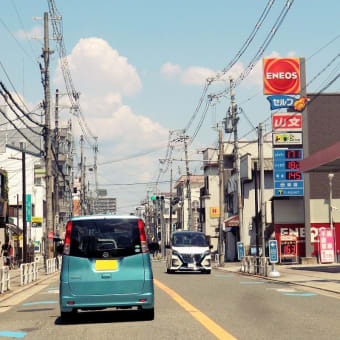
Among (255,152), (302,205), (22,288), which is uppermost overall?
(255,152)

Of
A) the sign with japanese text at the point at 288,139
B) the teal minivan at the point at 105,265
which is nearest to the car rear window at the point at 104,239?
the teal minivan at the point at 105,265

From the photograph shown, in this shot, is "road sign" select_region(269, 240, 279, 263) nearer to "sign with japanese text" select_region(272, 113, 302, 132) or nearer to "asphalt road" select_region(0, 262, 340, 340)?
"asphalt road" select_region(0, 262, 340, 340)

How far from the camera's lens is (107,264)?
45.7 feet

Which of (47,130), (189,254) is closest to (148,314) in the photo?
(189,254)

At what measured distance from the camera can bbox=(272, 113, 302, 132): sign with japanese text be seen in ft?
175

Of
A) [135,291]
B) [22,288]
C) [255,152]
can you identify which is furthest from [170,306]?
[255,152]

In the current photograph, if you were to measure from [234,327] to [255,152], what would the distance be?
68.7 meters

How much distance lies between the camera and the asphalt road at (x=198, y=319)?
39.5ft

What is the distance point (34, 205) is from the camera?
94062 mm

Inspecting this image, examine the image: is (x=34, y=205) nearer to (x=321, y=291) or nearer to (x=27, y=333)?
(x=321, y=291)

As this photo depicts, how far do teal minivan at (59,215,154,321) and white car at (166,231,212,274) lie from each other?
24958 millimetres

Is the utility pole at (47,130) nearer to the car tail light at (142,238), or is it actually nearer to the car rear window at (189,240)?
the car rear window at (189,240)

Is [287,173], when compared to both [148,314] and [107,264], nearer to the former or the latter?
[148,314]

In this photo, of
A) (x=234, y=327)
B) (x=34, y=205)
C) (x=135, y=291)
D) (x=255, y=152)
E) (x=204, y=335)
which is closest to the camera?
(x=204, y=335)
